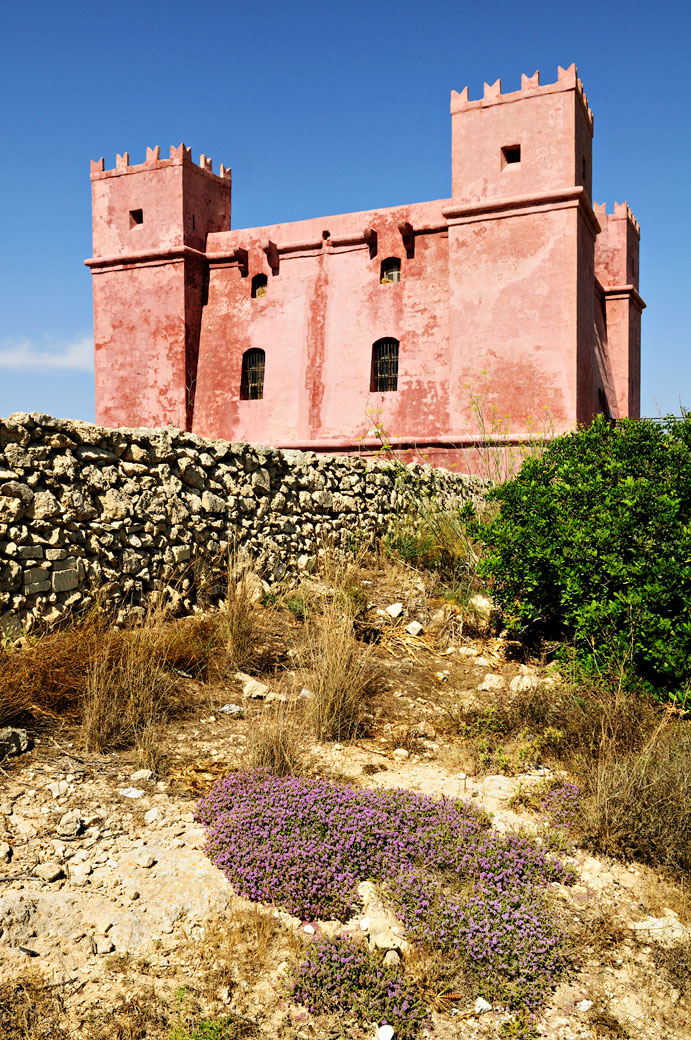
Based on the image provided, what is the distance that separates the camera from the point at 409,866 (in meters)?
3.61

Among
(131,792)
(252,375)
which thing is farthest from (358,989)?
(252,375)

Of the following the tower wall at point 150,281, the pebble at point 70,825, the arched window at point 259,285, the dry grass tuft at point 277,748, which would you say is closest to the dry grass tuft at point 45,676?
the pebble at point 70,825

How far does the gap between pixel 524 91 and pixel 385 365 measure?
592cm

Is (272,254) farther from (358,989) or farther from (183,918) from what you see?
(358,989)

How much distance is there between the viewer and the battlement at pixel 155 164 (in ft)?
56.9

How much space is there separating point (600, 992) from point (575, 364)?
12.9m

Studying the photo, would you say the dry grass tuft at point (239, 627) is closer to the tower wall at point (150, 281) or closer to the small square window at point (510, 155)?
the tower wall at point (150, 281)

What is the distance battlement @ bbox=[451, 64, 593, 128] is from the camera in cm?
1452

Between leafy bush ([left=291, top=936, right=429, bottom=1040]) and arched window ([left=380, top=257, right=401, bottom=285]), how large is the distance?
1522 cm

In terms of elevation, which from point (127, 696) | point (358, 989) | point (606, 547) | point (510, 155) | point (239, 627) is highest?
point (510, 155)

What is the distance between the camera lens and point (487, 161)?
1520 centimetres

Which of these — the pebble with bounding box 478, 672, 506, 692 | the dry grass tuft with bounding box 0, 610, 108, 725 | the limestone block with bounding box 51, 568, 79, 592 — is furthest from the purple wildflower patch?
the limestone block with bounding box 51, 568, 79, 592

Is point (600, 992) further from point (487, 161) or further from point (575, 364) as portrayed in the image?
point (487, 161)

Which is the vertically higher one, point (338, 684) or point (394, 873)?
point (338, 684)
